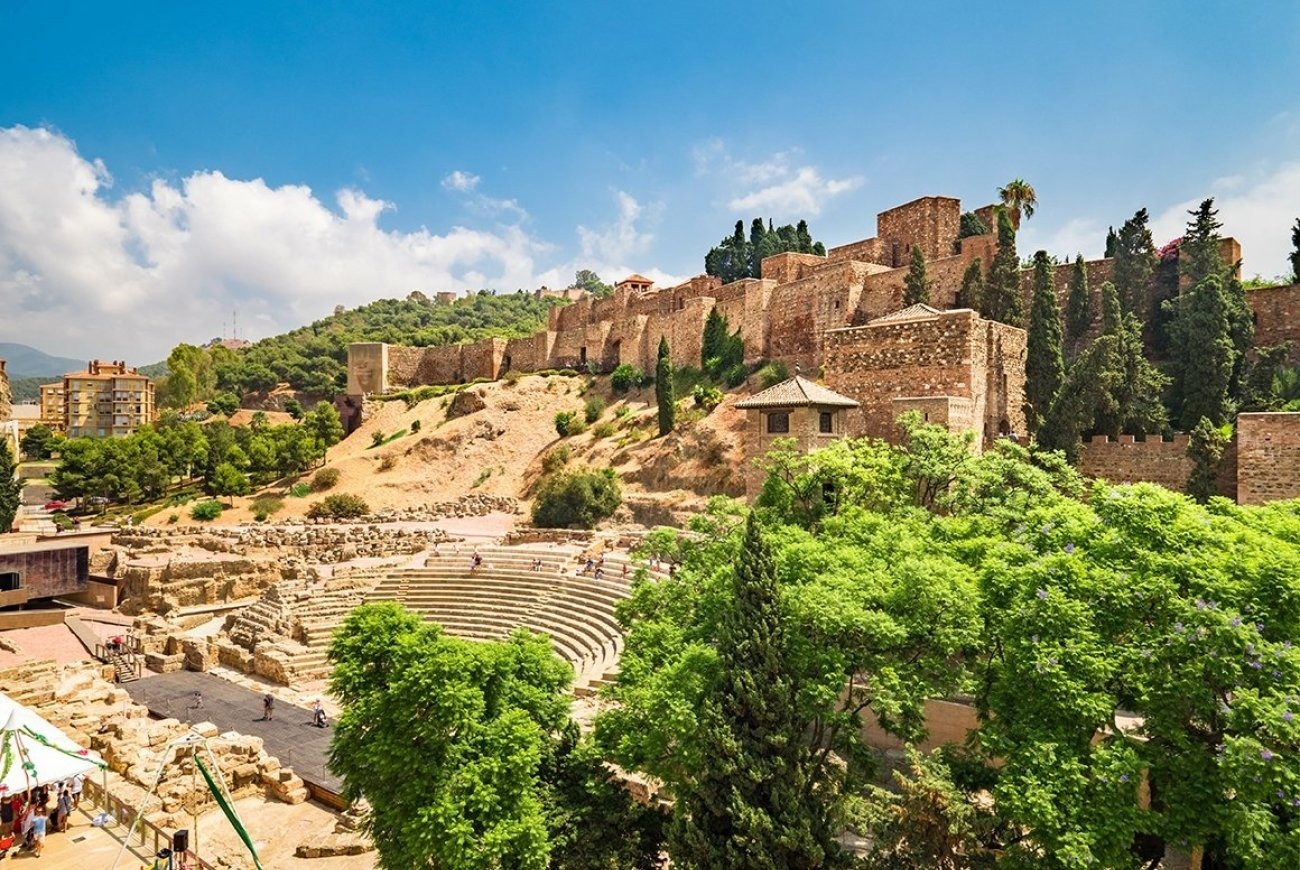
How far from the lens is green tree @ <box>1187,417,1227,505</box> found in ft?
62.7

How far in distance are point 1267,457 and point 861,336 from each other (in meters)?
9.99

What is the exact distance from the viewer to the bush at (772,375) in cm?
3494

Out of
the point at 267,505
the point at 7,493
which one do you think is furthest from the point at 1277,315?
the point at 7,493

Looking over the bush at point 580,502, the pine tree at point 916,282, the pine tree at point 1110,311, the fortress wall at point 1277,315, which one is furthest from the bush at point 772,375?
the fortress wall at point 1277,315

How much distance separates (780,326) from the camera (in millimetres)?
37844

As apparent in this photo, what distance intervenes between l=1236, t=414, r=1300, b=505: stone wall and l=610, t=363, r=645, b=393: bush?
3078 cm

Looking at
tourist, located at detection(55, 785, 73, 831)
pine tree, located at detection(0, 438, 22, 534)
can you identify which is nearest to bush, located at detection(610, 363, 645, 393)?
pine tree, located at detection(0, 438, 22, 534)

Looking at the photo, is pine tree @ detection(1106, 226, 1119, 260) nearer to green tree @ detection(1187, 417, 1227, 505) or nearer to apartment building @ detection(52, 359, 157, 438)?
green tree @ detection(1187, 417, 1227, 505)

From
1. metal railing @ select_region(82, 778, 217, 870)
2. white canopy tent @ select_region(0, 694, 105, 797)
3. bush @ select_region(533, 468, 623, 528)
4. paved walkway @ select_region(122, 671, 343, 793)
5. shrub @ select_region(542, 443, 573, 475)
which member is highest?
shrub @ select_region(542, 443, 573, 475)

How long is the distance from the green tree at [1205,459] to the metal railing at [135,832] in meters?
22.3

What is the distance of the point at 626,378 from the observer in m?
45.0

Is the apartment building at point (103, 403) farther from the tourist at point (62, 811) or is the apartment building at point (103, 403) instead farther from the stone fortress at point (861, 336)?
the tourist at point (62, 811)

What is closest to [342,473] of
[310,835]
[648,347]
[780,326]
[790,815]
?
[648,347]

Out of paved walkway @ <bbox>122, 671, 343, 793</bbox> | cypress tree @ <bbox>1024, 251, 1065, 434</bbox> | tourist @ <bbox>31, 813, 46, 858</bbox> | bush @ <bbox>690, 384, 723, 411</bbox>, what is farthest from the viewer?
bush @ <bbox>690, 384, 723, 411</bbox>
